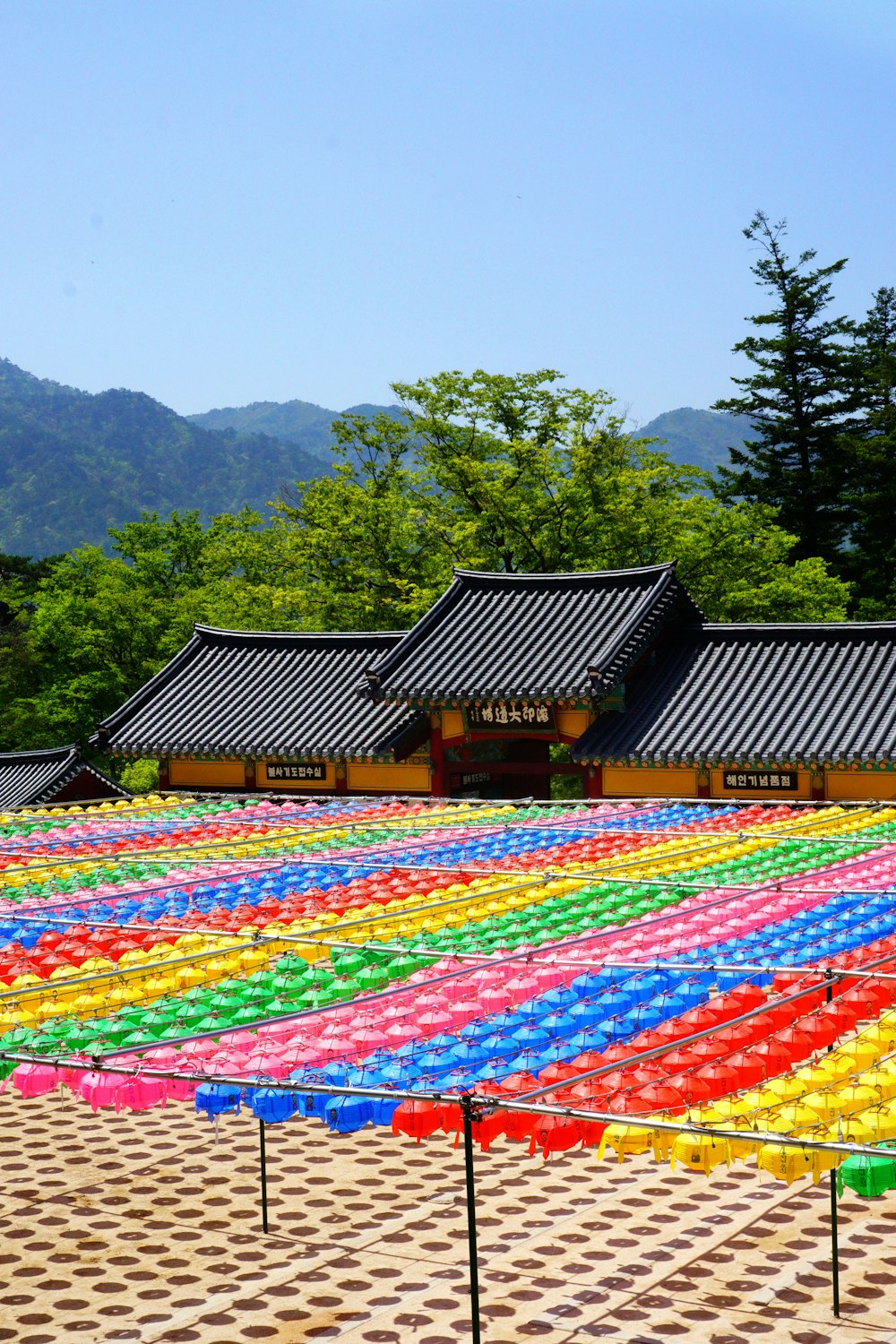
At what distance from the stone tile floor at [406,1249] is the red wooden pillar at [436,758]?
579 inches

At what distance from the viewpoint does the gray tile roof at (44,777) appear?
36.3 m

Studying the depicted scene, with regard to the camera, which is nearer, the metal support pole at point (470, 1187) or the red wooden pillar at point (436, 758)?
the metal support pole at point (470, 1187)

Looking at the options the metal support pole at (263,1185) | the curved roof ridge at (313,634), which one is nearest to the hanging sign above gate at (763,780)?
the curved roof ridge at (313,634)

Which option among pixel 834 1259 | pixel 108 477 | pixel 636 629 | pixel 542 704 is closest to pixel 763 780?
pixel 636 629

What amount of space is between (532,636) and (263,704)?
6.52 m

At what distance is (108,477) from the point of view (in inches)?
6663

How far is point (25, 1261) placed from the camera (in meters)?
11.4

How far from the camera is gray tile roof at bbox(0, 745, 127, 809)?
119ft

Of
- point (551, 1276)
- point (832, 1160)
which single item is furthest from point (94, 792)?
point (832, 1160)

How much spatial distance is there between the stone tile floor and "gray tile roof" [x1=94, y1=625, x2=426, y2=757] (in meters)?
15.6

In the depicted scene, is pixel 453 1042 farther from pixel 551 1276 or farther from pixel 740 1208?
pixel 740 1208

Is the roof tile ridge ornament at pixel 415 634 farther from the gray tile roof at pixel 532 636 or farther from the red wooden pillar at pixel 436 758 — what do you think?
the red wooden pillar at pixel 436 758

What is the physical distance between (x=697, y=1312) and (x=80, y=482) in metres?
161

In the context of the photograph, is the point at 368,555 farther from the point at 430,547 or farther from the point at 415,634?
the point at 415,634
